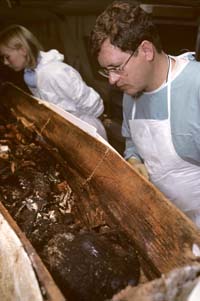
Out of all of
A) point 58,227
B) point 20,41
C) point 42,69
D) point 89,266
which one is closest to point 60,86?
point 42,69

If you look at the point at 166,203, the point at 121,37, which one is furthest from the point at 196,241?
the point at 121,37

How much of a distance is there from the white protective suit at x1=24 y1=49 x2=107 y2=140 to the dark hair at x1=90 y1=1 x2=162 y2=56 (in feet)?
5.65

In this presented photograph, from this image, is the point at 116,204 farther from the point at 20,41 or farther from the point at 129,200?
the point at 20,41

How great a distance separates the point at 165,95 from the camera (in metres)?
2.26

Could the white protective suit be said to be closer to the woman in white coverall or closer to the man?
the woman in white coverall

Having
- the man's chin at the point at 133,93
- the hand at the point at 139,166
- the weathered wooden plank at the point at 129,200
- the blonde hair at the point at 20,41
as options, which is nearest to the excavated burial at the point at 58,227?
the weathered wooden plank at the point at 129,200

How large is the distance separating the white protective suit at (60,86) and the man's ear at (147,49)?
1804 mm

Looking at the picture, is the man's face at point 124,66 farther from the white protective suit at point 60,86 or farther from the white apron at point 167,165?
the white protective suit at point 60,86

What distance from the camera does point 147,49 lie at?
2094 millimetres

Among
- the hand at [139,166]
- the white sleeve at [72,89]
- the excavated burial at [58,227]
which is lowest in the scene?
the excavated burial at [58,227]

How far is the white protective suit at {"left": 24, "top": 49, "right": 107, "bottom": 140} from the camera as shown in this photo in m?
3.76

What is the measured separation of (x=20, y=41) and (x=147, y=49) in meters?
2.08

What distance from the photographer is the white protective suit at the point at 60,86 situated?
3764 millimetres

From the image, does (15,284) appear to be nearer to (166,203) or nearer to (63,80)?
(166,203)
